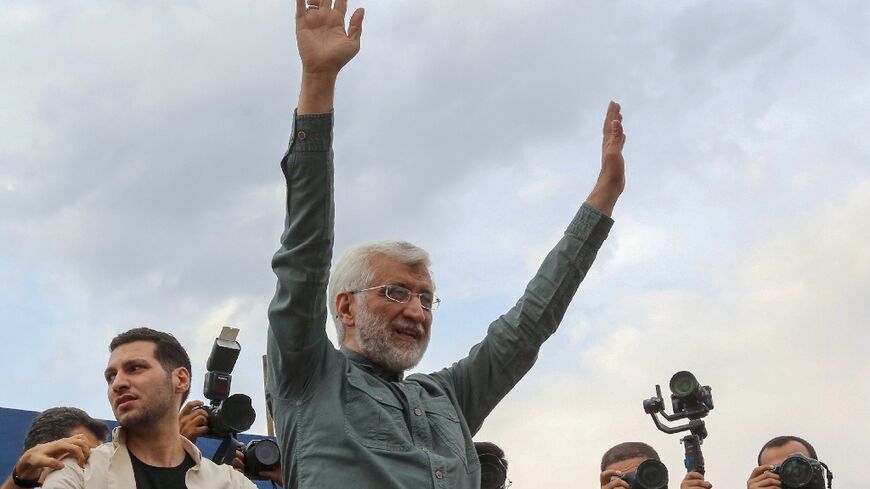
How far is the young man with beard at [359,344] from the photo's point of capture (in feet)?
9.41

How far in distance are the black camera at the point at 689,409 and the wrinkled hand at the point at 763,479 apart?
378mm

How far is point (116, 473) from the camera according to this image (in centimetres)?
342

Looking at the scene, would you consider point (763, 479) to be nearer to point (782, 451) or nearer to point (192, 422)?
point (782, 451)

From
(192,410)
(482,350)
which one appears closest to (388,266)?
(482,350)

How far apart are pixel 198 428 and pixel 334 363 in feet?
4.31

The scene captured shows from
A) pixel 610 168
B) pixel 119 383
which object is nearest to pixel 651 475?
pixel 610 168

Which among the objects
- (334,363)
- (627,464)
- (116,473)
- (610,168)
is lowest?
(116,473)

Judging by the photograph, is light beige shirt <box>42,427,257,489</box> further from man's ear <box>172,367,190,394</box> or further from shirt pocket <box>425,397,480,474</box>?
shirt pocket <box>425,397,480,474</box>

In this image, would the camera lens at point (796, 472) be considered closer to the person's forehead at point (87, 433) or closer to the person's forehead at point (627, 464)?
the person's forehead at point (627, 464)

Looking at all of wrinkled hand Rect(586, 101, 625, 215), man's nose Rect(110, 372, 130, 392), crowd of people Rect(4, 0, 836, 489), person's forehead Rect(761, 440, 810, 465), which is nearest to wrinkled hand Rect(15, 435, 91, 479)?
crowd of people Rect(4, 0, 836, 489)

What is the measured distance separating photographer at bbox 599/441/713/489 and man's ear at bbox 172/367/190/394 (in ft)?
7.45

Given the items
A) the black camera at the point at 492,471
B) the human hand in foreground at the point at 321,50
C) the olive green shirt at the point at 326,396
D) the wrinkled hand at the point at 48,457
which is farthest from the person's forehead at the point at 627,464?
the human hand in foreground at the point at 321,50

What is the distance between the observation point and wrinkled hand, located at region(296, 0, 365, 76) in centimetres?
286

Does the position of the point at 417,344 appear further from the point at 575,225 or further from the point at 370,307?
the point at 575,225
